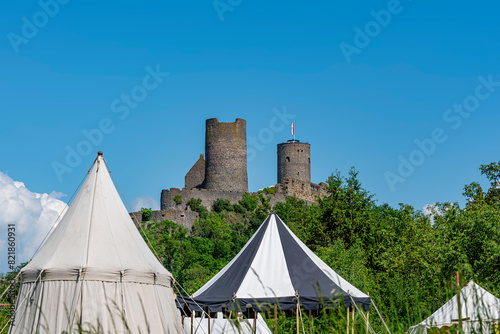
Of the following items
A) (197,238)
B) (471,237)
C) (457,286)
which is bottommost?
(457,286)

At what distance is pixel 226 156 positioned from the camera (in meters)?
58.4

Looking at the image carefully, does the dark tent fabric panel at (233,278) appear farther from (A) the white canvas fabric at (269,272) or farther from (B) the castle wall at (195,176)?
(B) the castle wall at (195,176)

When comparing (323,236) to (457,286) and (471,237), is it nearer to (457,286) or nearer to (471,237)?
(471,237)

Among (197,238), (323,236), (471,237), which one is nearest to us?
(471,237)

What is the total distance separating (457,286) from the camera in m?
2.64

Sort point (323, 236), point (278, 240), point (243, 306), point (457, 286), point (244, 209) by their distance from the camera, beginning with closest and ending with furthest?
1. point (457, 286)
2. point (243, 306)
3. point (278, 240)
4. point (323, 236)
5. point (244, 209)

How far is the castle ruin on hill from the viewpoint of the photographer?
173ft

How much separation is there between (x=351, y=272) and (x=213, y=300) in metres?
Answer: 11.5

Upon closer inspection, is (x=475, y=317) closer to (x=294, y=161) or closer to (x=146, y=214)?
(x=146, y=214)

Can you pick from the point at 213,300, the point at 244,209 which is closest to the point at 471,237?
the point at 213,300

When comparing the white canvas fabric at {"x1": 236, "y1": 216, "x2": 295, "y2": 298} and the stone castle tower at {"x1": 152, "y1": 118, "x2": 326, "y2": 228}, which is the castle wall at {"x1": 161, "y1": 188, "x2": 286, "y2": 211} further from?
the white canvas fabric at {"x1": 236, "y1": 216, "x2": 295, "y2": 298}

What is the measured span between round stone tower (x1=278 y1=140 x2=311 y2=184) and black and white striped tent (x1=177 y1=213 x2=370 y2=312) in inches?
2132

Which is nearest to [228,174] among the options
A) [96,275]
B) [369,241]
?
[369,241]

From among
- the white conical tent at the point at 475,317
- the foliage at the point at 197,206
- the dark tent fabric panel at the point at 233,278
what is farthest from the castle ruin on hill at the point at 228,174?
the white conical tent at the point at 475,317
